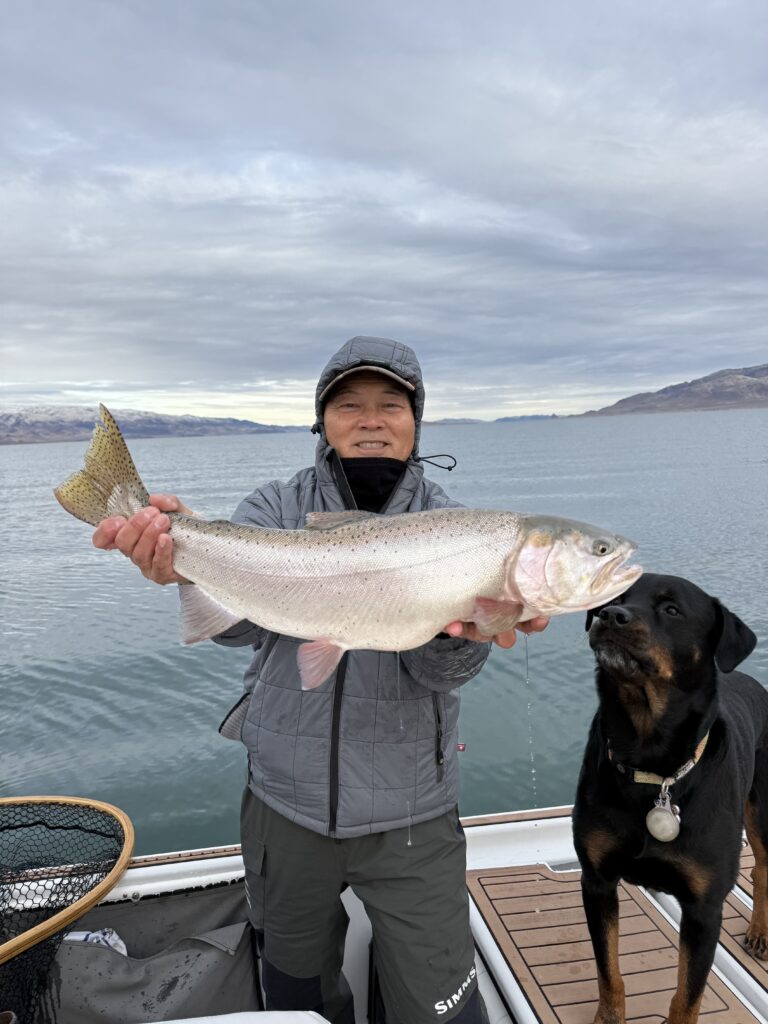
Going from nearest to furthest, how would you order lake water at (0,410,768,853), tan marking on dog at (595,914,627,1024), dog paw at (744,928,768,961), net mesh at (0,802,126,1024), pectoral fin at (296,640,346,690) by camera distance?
pectoral fin at (296,640,346,690) < net mesh at (0,802,126,1024) < tan marking on dog at (595,914,627,1024) < dog paw at (744,928,768,961) < lake water at (0,410,768,853)

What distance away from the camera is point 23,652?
14945 mm

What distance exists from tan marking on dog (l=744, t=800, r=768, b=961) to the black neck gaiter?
2.97 m

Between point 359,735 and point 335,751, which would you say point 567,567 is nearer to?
point 359,735

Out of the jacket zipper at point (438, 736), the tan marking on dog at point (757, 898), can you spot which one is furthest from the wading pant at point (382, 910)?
the tan marking on dog at point (757, 898)

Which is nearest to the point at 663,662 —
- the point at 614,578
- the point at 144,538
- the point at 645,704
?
the point at 645,704

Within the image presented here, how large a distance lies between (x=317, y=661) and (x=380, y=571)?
509 mm

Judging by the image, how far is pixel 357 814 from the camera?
3350 mm

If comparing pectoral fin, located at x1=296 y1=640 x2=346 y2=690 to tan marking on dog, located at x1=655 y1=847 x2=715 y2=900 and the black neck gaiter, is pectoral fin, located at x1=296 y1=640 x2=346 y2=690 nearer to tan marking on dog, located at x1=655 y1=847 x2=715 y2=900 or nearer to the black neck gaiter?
the black neck gaiter

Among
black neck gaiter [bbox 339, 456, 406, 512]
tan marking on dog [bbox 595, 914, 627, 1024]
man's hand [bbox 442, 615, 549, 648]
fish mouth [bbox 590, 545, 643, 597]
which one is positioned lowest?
tan marking on dog [bbox 595, 914, 627, 1024]

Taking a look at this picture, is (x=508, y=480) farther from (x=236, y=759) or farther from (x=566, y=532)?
(x=566, y=532)

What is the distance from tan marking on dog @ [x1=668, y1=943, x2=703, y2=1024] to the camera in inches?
138

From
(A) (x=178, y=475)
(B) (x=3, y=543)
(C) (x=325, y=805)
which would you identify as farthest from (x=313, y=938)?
(A) (x=178, y=475)

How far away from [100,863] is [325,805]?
202 cm

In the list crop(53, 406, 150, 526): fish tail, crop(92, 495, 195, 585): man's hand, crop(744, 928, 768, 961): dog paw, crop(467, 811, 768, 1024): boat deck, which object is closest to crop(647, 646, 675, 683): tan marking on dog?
crop(467, 811, 768, 1024): boat deck
